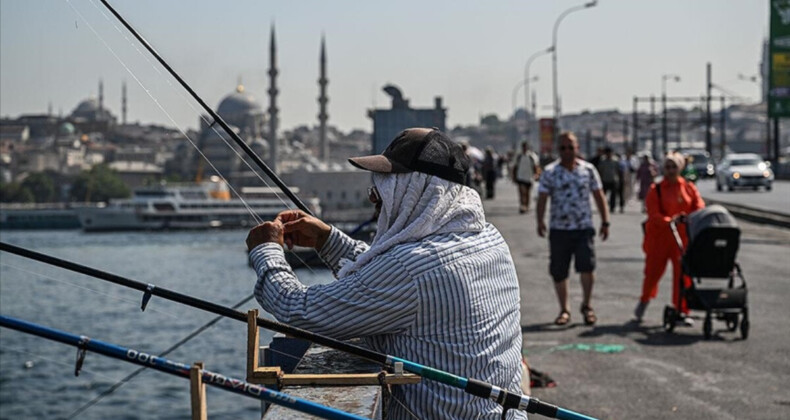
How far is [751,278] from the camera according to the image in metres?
15.2

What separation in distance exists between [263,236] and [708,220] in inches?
286

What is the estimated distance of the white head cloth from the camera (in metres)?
3.60

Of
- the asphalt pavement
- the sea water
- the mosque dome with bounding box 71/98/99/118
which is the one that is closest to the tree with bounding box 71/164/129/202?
the sea water

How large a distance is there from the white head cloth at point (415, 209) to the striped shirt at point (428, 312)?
3 cm

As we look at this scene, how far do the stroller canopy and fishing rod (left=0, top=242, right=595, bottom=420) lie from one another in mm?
7318

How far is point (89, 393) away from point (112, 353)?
34.3 metres

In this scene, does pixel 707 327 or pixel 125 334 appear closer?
pixel 707 327

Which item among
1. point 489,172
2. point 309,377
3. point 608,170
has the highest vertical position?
point 309,377

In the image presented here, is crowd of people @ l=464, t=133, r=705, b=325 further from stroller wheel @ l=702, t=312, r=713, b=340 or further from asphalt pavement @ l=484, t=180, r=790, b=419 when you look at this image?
stroller wheel @ l=702, t=312, r=713, b=340

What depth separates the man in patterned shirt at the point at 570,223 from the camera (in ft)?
37.5

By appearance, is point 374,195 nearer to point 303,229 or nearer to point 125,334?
point 303,229

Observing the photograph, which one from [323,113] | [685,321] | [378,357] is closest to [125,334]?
[685,321]

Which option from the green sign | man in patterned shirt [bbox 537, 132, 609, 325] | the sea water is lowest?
the sea water

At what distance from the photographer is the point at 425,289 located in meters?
3.51
